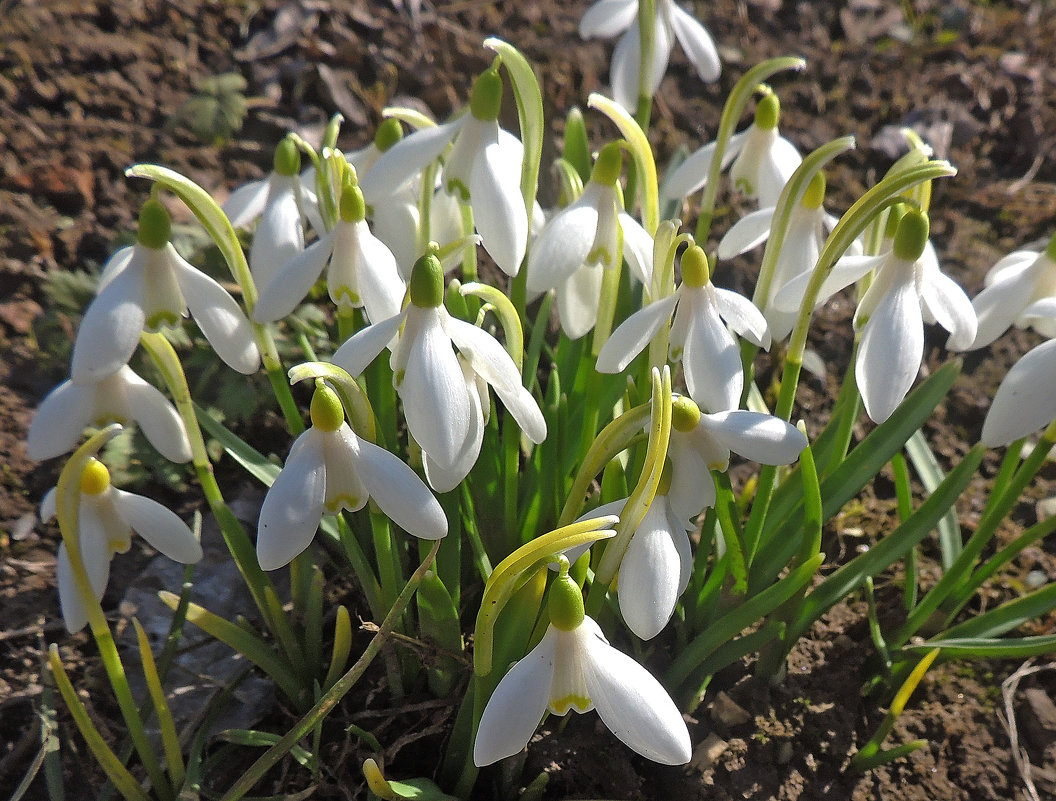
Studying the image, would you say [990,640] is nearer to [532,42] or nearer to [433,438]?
[433,438]

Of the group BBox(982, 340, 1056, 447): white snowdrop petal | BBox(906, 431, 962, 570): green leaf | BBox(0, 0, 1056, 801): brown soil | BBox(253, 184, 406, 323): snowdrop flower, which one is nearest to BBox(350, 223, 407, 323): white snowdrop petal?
BBox(253, 184, 406, 323): snowdrop flower

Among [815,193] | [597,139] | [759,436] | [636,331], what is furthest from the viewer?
[597,139]

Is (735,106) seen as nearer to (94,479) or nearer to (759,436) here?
(759,436)

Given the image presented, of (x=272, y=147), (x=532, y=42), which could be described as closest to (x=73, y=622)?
(x=272, y=147)

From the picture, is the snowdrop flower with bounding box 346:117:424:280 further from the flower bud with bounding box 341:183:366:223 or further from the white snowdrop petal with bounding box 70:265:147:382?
the white snowdrop petal with bounding box 70:265:147:382

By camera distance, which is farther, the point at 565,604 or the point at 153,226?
the point at 153,226

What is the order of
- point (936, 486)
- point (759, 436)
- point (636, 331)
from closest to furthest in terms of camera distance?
point (759, 436)
point (636, 331)
point (936, 486)

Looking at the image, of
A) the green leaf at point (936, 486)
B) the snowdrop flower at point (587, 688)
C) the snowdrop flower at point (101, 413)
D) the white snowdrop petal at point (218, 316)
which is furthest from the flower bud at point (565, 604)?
the green leaf at point (936, 486)

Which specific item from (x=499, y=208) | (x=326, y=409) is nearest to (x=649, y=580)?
(x=326, y=409)
